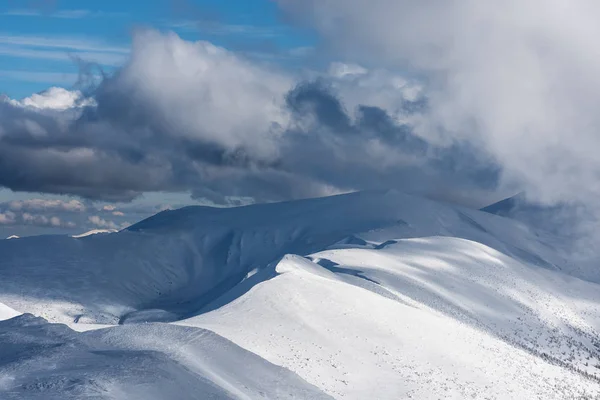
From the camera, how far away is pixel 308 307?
55688mm

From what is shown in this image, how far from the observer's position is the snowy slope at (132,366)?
112ft

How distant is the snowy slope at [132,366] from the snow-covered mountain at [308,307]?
112mm

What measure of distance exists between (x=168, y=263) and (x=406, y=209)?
38618 millimetres

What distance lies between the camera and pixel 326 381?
4406cm

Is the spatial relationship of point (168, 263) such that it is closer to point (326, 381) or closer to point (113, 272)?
point (113, 272)

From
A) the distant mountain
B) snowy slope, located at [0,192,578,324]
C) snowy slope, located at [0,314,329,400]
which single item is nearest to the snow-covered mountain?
snowy slope, located at [0,314,329,400]


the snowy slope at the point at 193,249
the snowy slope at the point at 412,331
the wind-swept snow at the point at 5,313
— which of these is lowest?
the snowy slope at the point at 193,249

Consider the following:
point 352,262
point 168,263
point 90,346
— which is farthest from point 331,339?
point 168,263

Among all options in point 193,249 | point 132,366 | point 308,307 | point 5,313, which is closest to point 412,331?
point 308,307

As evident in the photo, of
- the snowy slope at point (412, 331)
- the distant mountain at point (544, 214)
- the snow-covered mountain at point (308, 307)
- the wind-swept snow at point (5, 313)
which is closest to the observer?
the snow-covered mountain at point (308, 307)

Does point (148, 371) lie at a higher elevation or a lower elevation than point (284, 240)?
higher

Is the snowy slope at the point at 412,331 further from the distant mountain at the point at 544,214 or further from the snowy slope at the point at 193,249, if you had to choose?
the distant mountain at the point at 544,214

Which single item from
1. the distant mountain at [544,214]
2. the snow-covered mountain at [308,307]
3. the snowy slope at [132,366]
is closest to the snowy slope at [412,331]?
the snow-covered mountain at [308,307]

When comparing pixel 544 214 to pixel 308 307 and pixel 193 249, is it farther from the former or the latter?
pixel 308 307
